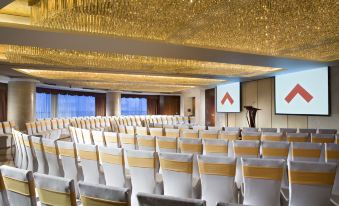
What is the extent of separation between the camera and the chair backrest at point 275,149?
4.18 metres

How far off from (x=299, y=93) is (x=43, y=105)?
15.3 meters

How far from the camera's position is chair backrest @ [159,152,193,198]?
316 cm

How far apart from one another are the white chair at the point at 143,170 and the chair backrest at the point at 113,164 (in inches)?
6.6

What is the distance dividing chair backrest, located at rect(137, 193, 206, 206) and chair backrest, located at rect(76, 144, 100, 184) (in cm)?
227

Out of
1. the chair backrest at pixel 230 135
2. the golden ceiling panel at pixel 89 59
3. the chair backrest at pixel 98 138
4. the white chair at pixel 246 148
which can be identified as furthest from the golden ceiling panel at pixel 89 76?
the white chair at pixel 246 148

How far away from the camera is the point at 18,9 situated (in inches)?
198

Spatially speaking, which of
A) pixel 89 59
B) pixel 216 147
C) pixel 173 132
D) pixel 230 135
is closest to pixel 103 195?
pixel 216 147

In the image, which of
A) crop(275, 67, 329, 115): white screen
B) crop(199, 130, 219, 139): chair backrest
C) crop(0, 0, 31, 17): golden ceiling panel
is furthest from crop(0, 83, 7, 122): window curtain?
crop(275, 67, 329, 115): white screen

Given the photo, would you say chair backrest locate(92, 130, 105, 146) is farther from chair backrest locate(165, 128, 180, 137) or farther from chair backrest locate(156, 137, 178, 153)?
chair backrest locate(165, 128, 180, 137)

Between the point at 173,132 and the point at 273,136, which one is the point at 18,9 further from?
the point at 273,136

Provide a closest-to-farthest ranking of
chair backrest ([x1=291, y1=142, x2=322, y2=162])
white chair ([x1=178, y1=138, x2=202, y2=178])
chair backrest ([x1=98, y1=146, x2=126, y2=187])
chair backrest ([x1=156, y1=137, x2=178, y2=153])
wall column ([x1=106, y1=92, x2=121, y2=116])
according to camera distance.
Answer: chair backrest ([x1=98, y1=146, x2=126, y2=187]) < chair backrest ([x1=291, y1=142, x2=322, y2=162]) < white chair ([x1=178, y1=138, x2=202, y2=178]) < chair backrest ([x1=156, y1=137, x2=178, y2=153]) < wall column ([x1=106, y1=92, x2=121, y2=116])

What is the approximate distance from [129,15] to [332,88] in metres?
8.13

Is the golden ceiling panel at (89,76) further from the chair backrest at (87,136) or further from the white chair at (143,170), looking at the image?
the white chair at (143,170)

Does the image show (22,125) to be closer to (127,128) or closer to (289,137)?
(127,128)
